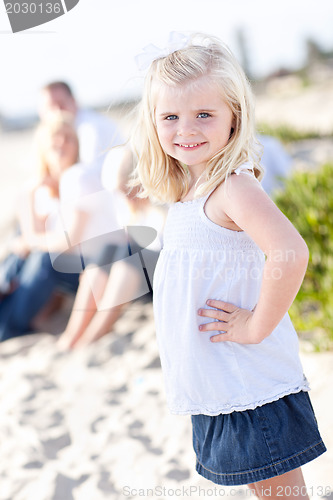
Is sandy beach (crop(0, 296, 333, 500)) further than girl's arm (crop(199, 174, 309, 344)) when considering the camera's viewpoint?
Yes

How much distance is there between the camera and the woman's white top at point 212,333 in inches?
47.5

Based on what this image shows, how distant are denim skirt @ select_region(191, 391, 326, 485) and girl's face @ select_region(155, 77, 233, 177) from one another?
24.3 inches

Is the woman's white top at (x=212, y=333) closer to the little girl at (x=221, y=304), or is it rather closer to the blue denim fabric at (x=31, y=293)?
the little girl at (x=221, y=304)

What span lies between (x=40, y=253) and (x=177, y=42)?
8.49ft

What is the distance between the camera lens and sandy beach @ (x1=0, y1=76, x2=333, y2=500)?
1977 mm

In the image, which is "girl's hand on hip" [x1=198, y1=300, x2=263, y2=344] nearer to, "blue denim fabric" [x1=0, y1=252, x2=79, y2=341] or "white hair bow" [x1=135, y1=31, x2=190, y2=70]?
"white hair bow" [x1=135, y1=31, x2=190, y2=70]

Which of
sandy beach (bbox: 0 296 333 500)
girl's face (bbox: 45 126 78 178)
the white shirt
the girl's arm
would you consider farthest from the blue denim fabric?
the girl's arm

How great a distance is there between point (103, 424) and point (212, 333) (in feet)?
4.47

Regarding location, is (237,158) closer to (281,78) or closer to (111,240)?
(111,240)

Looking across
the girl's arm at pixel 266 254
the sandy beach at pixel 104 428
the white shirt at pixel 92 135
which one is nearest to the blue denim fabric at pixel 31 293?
the sandy beach at pixel 104 428

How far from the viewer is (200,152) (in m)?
1.22

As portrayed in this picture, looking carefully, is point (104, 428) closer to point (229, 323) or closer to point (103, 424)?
point (103, 424)

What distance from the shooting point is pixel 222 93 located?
3.90 ft

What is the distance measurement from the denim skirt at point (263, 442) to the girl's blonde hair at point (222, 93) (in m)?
0.54
